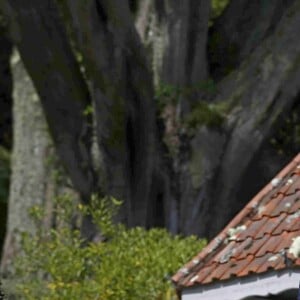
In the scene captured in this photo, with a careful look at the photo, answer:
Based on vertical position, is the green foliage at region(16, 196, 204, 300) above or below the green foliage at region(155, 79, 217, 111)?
below

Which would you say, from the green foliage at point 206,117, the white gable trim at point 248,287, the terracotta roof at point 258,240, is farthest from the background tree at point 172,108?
the white gable trim at point 248,287

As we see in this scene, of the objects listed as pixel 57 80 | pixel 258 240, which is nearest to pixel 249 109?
pixel 57 80

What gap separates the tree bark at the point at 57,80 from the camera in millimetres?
14109

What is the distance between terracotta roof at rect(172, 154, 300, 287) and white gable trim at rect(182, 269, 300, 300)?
4cm

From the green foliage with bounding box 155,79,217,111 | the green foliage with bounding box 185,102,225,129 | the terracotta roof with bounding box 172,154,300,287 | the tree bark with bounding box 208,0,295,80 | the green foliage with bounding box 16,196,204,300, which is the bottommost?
the terracotta roof with bounding box 172,154,300,287

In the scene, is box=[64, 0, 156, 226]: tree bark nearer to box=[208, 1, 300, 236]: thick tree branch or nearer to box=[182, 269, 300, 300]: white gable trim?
box=[208, 1, 300, 236]: thick tree branch

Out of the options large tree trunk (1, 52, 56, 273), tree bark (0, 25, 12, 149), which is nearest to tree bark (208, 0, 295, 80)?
large tree trunk (1, 52, 56, 273)

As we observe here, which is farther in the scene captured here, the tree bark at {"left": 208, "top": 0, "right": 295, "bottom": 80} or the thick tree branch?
the tree bark at {"left": 208, "top": 0, "right": 295, "bottom": 80}

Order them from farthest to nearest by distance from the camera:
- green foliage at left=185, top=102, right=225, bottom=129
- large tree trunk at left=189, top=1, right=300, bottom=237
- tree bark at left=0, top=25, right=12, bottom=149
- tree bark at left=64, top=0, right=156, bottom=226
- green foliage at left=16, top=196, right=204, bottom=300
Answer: tree bark at left=0, top=25, right=12, bottom=149, green foliage at left=185, top=102, right=225, bottom=129, large tree trunk at left=189, top=1, right=300, bottom=237, tree bark at left=64, top=0, right=156, bottom=226, green foliage at left=16, top=196, right=204, bottom=300

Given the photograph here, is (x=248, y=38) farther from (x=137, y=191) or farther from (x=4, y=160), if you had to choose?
(x=4, y=160)

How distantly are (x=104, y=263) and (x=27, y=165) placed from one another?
5434mm

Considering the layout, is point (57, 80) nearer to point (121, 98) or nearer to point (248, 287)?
point (121, 98)

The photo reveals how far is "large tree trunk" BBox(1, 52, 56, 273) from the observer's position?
16.3 meters

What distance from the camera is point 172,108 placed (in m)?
14.7
